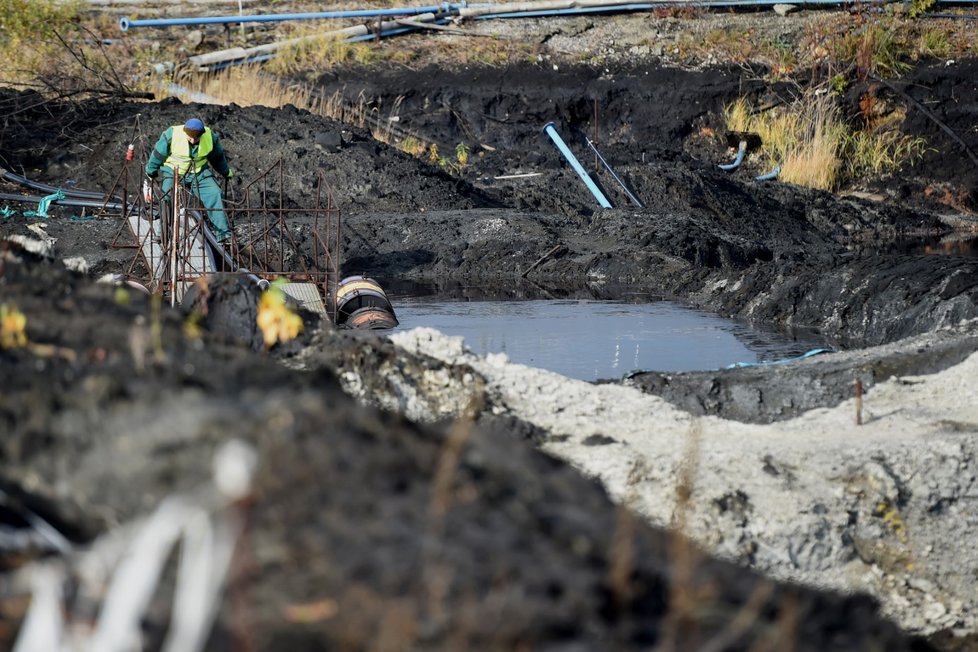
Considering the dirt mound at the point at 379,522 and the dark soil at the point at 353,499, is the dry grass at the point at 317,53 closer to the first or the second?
the dark soil at the point at 353,499

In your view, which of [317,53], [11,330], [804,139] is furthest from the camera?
[317,53]

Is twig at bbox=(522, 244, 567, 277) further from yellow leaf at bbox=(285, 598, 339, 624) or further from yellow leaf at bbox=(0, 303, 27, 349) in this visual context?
yellow leaf at bbox=(285, 598, 339, 624)

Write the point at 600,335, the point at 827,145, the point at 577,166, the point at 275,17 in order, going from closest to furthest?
1. the point at 600,335
2. the point at 577,166
3. the point at 827,145
4. the point at 275,17

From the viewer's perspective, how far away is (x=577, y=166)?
17422mm

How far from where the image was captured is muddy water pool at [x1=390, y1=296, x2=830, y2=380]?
8.82m

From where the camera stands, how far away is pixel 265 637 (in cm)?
185

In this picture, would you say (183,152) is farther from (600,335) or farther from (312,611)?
(312,611)

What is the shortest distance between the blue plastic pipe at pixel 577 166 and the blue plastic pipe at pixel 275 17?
5165 millimetres

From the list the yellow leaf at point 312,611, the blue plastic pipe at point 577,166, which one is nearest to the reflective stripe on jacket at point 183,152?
the blue plastic pipe at point 577,166

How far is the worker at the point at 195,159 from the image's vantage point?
35.8 ft

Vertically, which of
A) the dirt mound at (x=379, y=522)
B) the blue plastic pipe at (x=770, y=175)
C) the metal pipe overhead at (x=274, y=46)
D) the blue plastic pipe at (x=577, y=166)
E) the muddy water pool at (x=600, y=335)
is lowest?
the dirt mound at (x=379, y=522)

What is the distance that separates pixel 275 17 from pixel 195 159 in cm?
1177

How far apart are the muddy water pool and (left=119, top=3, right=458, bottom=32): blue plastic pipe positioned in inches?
429

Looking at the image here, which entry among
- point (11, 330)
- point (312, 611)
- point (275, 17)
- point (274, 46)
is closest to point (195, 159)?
point (11, 330)
